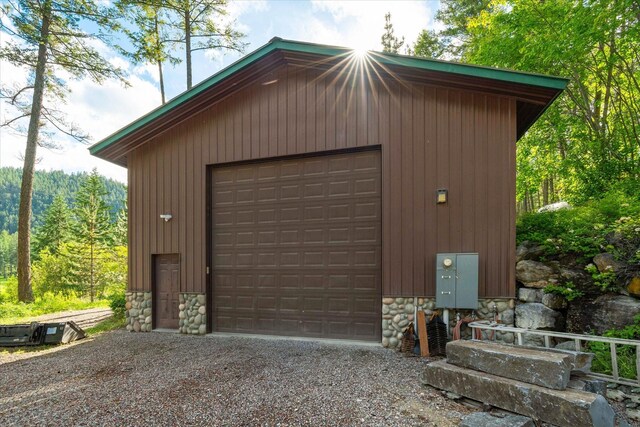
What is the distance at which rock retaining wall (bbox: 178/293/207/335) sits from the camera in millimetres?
6605

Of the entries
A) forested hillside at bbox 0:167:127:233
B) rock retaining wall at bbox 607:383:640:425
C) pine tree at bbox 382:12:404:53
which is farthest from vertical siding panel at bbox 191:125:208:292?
forested hillside at bbox 0:167:127:233

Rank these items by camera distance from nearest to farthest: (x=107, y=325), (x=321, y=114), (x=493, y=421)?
1. (x=493, y=421)
2. (x=321, y=114)
3. (x=107, y=325)

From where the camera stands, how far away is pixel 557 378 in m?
2.75

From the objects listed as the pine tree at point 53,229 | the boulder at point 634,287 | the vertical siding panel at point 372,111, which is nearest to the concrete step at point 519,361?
the boulder at point 634,287

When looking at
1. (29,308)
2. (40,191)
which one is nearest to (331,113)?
(29,308)

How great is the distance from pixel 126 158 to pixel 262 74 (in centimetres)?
412

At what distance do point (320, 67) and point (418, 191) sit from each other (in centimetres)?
309

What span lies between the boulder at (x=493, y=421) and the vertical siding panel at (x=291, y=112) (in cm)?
498

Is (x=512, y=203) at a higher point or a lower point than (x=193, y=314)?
higher

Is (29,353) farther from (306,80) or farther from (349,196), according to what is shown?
(306,80)

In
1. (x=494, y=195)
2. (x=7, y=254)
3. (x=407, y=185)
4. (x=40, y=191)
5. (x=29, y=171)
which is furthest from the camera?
(x=40, y=191)

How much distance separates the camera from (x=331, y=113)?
238 inches

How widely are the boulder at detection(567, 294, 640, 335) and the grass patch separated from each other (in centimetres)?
910

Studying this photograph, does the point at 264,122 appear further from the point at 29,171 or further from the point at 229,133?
the point at 29,171
